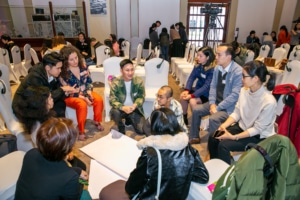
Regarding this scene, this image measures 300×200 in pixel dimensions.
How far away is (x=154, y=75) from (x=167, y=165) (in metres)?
2.33

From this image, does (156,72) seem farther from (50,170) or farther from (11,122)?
(50,170)

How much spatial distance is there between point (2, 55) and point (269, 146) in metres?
5.29

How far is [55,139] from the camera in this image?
3.80ft

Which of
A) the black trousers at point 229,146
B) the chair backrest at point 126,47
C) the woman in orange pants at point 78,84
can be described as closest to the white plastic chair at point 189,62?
the chair backrest at point 126,47

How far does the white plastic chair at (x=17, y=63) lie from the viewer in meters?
4.92

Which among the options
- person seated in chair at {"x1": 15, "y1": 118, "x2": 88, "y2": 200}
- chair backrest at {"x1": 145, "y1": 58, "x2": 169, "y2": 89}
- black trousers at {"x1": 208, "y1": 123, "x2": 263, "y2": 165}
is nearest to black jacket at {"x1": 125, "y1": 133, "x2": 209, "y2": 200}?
person seated in chair at {"x1": 15, "y1": 118, "x2": 88, "y2": 200}

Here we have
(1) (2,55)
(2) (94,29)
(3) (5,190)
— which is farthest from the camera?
(2) (94,29)

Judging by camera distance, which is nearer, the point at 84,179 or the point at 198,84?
the point at 84,179

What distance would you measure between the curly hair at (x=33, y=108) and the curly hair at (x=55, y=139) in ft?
2.44

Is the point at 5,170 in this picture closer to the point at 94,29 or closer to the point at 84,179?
the point at 84,179

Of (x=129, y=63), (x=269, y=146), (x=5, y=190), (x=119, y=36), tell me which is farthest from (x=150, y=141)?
(x=119, y=36)

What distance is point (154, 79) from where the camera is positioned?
11.4 ft

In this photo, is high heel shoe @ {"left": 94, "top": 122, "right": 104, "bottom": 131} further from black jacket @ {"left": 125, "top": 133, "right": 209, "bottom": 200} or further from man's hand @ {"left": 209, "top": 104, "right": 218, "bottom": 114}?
black jacket @ {"left": 125, "top": 133, "right": 209, "bottom": 200}

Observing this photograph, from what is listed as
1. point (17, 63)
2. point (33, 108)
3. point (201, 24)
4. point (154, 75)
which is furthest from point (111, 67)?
point (201, 24)
